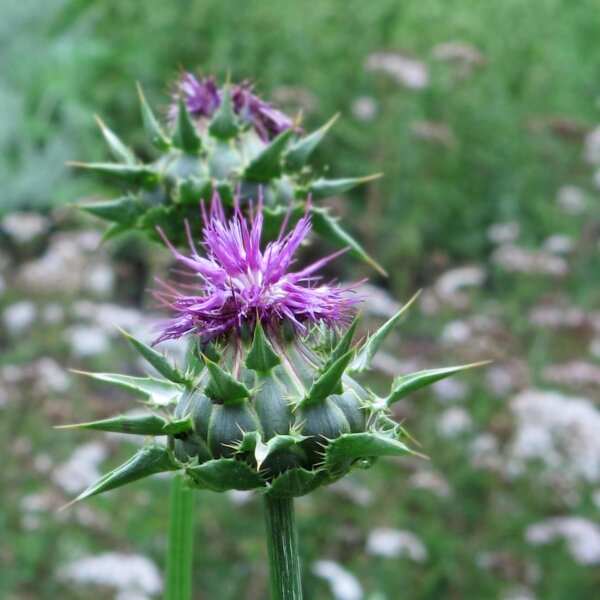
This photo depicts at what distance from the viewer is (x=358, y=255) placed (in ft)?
7.65

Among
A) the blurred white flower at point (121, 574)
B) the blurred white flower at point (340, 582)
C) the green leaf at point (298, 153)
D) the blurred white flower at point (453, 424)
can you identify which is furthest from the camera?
the blurred white flower at point (453, 424)

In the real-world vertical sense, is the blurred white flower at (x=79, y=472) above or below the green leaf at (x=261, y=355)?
above

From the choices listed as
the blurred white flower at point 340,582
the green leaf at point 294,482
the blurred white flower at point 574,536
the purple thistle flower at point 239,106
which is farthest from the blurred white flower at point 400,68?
the green leaf at point 294,482

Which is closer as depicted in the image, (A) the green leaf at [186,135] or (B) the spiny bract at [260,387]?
(B) the spiny bract at [260,387]

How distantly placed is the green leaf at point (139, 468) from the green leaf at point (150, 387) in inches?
5.0

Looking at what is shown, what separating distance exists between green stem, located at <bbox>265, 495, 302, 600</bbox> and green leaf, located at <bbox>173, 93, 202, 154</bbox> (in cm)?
113

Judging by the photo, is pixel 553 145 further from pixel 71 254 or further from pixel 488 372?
pixel 71 254

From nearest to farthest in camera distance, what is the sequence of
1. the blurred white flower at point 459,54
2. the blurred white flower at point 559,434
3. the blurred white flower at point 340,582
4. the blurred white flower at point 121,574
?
the blurred white flower at point 121,574, the blurred white flower at point 340,582, the blurred white flower at point 559,434, the blurred white flower at point 459,54

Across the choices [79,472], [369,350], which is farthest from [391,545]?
[369,350]

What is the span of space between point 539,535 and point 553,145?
4.94 metres

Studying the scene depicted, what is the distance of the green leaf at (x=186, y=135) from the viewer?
8.02ft

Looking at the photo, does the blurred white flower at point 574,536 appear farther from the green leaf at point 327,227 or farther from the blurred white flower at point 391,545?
the green leaf at point 327,227

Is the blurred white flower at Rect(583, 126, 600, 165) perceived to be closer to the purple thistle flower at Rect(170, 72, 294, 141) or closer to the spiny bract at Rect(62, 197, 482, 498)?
the purple thistle flower at Rect(170, 72, 294, 141)

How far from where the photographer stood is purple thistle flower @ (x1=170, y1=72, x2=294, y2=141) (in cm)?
260
